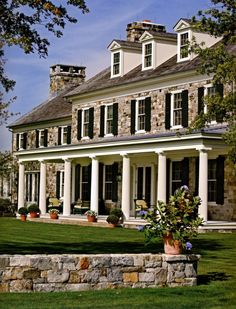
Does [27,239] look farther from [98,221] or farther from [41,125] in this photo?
[41,125]

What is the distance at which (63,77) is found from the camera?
50.8 m

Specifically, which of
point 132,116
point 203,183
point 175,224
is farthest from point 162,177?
point 175,224

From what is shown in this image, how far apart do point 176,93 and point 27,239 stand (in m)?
11.6

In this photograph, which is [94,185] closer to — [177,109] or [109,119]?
[109,119]

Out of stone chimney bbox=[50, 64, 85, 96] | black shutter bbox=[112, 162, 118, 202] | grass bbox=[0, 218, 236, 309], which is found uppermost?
stone chimney bbox=[50, 64, 85, 96]

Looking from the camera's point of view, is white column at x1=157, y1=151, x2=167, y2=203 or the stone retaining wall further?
white column at x1=157, y1=151, x2=167, y2=203

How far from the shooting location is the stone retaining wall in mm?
11539

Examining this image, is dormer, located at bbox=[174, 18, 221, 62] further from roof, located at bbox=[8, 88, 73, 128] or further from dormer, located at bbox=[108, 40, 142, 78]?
roof, located at bbox=[8, 88, 73, 128]

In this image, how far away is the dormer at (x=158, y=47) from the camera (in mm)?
34719

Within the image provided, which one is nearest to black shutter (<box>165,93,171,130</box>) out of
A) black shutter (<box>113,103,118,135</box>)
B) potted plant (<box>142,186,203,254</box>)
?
black shutter (<box>113,103,118,135</box>)

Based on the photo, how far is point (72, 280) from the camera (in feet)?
39.0

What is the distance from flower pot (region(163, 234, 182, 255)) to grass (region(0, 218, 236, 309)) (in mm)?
648

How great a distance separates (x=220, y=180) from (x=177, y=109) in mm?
4369

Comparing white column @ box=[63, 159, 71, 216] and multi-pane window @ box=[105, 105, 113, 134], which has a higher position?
multi-pane window @ box=[105, 105, 113, 134]
